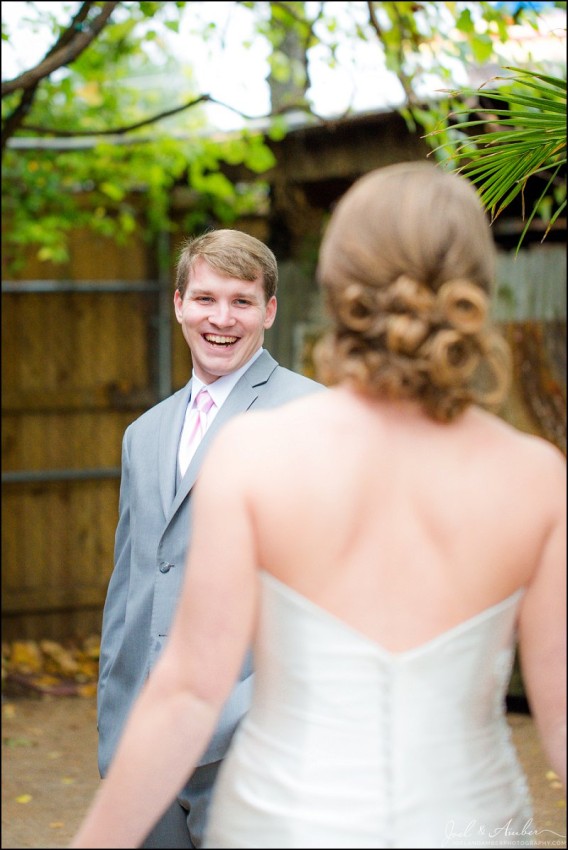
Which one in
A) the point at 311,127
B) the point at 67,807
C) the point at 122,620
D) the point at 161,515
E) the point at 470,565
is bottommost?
the point at 67,807

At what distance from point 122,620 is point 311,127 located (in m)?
4.95

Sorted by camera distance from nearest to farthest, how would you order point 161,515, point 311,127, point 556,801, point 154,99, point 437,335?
point 437,335 → point 161,515 → point 556,801 → point 311,127 → point 154,99

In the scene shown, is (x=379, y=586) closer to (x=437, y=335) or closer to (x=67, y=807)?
(x=437, y=335)

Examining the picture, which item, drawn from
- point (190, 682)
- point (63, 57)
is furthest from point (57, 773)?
point (190, 682)

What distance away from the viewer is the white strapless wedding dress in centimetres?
147

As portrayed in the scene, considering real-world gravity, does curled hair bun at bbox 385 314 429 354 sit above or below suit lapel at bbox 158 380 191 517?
above

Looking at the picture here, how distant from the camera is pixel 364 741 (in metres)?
1.48

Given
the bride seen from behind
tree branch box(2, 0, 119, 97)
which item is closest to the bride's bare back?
the bride seen from behind

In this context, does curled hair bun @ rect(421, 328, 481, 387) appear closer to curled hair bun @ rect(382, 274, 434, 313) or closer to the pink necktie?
curled hair bun @ rect(382, 274, 434, 313)

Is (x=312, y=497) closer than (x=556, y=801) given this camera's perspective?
Yes

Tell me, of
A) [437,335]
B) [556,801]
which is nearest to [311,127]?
[556,801]

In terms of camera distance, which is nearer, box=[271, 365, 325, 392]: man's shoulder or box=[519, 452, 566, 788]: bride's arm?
box=[519, 452, 566, 788]: bride's arm

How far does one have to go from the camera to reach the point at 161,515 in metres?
2.60

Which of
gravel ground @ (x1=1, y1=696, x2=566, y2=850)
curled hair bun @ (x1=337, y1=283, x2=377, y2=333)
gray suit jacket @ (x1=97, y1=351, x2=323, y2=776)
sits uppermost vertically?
curled hair bun @ (x1=337, y1=283, x2=377, y2=333)
